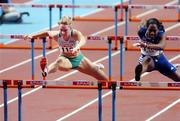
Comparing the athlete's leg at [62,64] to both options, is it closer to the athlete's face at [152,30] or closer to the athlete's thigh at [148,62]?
the athlete's thigh at [148,62]

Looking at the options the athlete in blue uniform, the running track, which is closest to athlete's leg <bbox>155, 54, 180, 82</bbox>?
the athlete in blue uniform

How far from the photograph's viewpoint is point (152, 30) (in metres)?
12.8

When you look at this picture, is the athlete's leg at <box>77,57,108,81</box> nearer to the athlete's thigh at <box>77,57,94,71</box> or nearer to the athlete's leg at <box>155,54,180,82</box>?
the athlete's thigh at <box>77,57,94,71</box>

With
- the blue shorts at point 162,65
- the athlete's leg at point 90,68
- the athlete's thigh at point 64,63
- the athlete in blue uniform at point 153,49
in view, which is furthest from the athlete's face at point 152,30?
the athlete's thigh at point 64,63

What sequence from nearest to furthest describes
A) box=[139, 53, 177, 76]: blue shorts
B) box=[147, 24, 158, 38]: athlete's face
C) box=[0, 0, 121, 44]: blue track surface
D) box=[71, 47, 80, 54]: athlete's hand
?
box=[147, 24, 158, 38]: athlete's face → box=[139, 53, 177, 76]: blue shorts → box=[71, 47, 80, 54]: athlete's hand → box=[0, 0, 121, 44]: blue track surface

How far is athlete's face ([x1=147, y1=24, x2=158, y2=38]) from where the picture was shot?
1278 cm

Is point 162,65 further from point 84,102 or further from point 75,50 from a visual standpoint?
point 84,102

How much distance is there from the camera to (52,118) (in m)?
13.7

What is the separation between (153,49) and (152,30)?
0.35 meters

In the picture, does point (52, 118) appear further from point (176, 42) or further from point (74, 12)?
point (74, 12)

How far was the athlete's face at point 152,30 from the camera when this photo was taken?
1278 centimetres

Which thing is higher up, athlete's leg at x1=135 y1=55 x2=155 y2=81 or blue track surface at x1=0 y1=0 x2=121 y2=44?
blue track surface at x1=0 y1=0 x2=121 y2=44

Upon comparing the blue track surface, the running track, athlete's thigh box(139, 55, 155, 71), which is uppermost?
the blue track surface

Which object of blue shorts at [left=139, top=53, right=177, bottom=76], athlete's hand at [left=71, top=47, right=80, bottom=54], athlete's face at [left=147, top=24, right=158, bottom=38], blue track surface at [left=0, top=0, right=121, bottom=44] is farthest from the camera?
blue track surface at [left=0, top=0, right=121, bottom=44]
